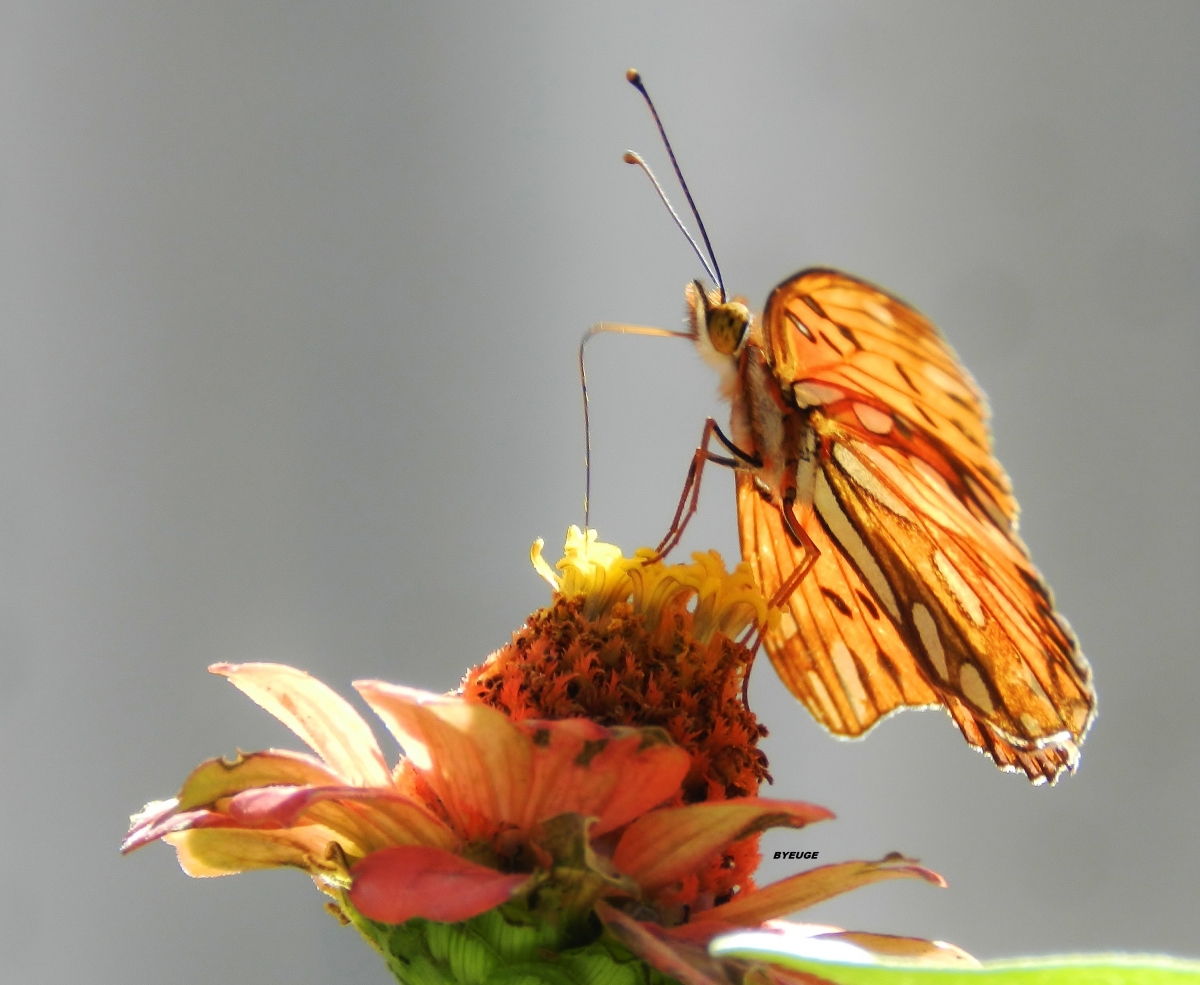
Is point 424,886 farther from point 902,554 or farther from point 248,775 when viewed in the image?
point 902,554

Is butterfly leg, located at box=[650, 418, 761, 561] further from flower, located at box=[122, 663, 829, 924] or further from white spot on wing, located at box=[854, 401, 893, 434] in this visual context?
flower, located at box=[122, 663, 829, 924]

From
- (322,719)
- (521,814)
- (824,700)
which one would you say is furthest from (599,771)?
(824,700)

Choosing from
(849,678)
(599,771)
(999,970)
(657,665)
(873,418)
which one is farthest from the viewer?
(849,678)

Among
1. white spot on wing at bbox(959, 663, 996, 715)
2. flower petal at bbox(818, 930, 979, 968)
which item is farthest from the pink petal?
white spot on wing at bbox(959, 663, 996, 715)

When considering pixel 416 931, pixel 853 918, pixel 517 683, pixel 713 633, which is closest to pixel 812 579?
pixel 713 633

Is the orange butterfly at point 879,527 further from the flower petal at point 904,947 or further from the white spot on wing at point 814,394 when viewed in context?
the flower petal at point 904,947
